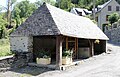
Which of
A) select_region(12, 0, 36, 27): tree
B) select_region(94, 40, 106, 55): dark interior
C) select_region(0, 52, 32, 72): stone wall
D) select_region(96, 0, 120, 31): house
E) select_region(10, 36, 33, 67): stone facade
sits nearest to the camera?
select_region(0, 52, 32, 72): stone wall

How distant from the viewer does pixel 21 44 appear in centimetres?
1628

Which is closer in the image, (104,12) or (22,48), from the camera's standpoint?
(22,48)

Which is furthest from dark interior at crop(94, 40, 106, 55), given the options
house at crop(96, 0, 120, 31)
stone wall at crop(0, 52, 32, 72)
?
house at crop(96, 0, 120, 31)

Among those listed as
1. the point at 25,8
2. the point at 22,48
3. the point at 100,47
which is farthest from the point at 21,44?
the point at 25,8

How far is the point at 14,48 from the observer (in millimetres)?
16562

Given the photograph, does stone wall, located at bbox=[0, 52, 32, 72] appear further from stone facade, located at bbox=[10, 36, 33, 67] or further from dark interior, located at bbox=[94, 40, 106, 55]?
dark interior, located at bbox=[94, 40, 106, 55]

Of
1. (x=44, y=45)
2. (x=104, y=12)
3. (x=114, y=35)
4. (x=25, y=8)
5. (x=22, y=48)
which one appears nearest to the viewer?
(x=22, y=48)

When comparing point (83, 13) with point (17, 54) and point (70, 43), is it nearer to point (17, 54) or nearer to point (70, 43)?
point (70, 43)

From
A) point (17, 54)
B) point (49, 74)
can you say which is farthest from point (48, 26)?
point (49, 74)

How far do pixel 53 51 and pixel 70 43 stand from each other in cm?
163

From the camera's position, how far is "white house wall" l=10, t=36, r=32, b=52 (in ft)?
52.8

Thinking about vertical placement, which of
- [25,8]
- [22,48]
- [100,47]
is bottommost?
[100,47]

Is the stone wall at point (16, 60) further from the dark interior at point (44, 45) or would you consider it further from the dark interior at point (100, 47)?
the dark interior at point (100, 47)

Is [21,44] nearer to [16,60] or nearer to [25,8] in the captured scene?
[16,60]
